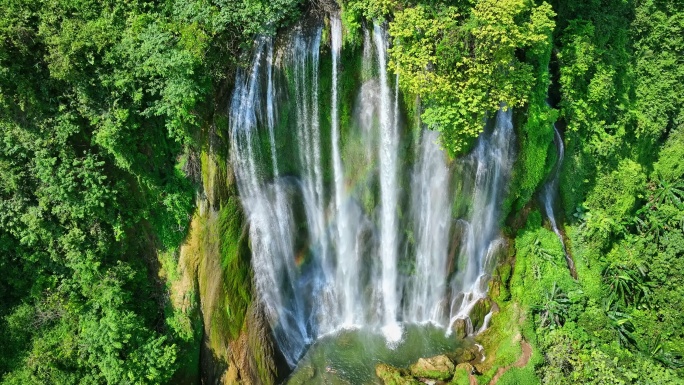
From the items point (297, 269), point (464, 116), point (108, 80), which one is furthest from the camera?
point (297, 269)

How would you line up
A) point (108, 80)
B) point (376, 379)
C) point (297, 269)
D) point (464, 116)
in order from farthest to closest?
point (297, 269)
point (376, 379)
point (464, 116)
point (108, 80)

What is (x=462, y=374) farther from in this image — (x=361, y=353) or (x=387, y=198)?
(x=387, y=198)

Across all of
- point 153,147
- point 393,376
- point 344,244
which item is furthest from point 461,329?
point 153,147

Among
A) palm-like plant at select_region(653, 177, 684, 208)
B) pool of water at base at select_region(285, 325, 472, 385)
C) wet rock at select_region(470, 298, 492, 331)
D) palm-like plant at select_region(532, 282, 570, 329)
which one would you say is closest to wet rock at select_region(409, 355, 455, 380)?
pool of water at base at select_region(285, 325, 472, 385)

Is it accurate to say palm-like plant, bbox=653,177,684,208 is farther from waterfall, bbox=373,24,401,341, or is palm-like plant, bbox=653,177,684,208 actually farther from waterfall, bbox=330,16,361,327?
waterfall, bbox=330,16,361,327

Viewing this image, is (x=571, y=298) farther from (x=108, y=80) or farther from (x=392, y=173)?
(x=108, y=80)

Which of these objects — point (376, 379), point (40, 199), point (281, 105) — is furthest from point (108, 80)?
point (376, 379)

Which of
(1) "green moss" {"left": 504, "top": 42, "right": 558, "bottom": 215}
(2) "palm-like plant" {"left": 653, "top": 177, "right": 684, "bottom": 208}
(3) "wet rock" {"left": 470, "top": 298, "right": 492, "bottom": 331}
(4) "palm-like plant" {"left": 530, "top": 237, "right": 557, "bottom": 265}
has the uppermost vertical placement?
(1) "green moss" {"left": 504, "top": 42, "right": 558, "bottom": 215}
